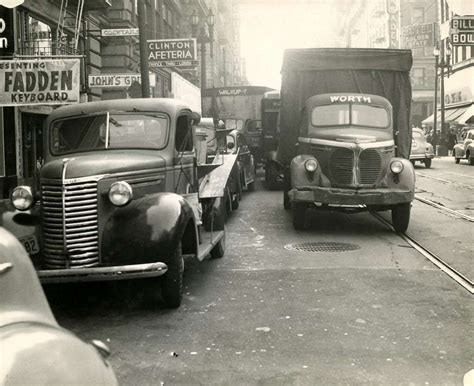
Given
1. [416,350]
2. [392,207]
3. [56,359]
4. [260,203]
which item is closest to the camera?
[56,359]

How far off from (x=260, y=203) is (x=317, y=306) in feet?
30.1

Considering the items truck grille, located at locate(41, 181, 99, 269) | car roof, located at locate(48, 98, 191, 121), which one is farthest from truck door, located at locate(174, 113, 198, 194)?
truck grille, located at locate(41, 181, 99, 269)

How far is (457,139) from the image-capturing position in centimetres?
4778

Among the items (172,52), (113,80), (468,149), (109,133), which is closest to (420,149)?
(468,149)

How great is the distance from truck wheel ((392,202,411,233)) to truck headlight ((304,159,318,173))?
4.69 ft

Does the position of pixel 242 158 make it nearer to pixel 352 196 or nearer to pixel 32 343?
pixel 352 196

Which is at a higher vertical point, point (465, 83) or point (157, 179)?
point (465, 83)

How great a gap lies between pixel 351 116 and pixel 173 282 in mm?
6247

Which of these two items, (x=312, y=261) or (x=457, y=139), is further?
(x=457, y=139)

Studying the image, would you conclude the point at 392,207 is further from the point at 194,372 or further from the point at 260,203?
the point at 194,372

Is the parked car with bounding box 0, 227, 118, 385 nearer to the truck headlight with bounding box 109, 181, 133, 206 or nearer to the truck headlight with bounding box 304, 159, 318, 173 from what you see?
the truck headlight with bounding box 109, 181, 133, 206

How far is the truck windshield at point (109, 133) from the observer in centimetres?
677

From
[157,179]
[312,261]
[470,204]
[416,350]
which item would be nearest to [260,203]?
[470,204]

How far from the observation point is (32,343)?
158cm
